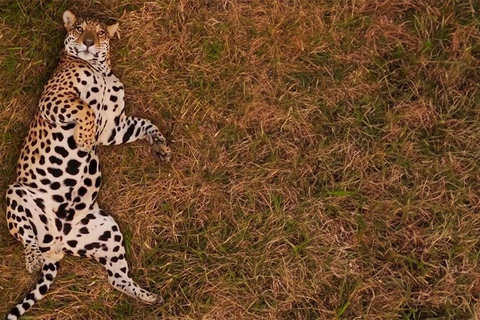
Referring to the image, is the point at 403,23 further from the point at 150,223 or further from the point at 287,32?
the point at 150,223

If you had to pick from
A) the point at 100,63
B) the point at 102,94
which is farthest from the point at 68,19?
the point at 102,94

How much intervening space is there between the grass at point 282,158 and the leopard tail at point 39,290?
0.25 ft

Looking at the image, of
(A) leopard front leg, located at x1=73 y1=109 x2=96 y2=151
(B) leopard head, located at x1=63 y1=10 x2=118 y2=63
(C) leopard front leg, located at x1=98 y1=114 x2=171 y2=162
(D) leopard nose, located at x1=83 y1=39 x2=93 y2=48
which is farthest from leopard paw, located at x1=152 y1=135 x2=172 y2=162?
(D) leopard nose, located at x1=83 y1=39 x2=93 y2=48

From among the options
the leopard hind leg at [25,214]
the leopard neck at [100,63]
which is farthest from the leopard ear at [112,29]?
the leopard hind leg at [25,214]

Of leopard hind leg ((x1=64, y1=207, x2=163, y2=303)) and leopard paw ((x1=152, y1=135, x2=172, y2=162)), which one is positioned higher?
leopard paw ((x1=152, y1=135, x2=172, y2=162))

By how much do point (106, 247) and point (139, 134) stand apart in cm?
74

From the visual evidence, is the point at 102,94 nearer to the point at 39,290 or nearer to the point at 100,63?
the point at 100,63

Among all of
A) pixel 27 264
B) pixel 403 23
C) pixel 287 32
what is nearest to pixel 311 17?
pixel 287 32

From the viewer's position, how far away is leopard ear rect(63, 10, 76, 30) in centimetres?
387

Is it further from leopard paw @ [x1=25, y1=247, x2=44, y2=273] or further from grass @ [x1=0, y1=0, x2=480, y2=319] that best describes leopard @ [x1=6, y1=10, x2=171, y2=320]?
grass @ [x1=0, y1=0, x2=480, y2=319]

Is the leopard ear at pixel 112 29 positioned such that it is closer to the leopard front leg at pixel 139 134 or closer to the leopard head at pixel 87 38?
the leopard head at pixel 87 38

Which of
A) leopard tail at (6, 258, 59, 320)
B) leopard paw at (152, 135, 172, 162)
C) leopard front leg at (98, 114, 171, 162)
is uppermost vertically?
leopard front leg at (98, 114, 171, 162)

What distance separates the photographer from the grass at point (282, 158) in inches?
155

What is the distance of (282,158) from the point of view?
4.11 m
